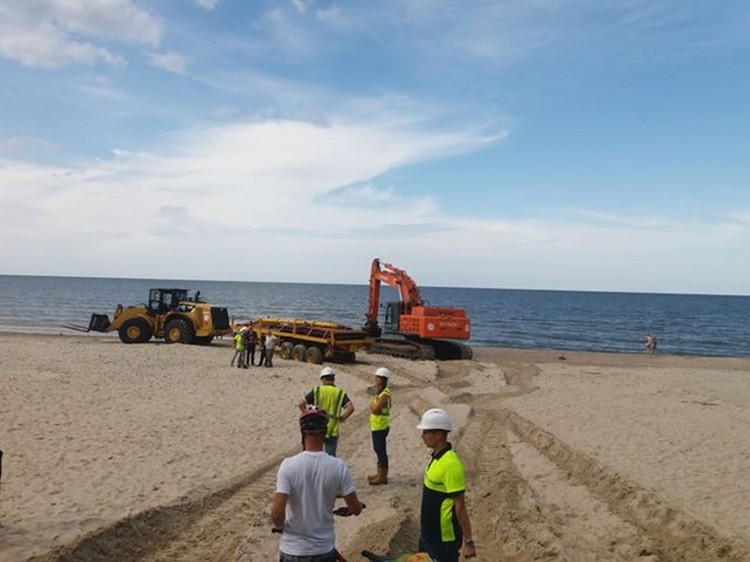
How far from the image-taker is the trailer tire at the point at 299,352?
2370 centimetres

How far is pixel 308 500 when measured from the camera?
167 inches

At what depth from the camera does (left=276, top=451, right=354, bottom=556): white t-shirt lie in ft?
13.9

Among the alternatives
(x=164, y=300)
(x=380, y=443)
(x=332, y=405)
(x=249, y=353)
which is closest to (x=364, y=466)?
(x=380, y=443)

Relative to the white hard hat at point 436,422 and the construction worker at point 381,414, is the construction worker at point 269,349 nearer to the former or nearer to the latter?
the construction worker at point 381,414

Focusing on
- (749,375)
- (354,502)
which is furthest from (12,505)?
(749,375)

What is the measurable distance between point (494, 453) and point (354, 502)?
7330 mm

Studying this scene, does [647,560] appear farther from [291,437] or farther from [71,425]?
[71,425]

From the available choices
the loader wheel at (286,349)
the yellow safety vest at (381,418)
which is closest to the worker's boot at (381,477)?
the yellow safety vest at (381,418)

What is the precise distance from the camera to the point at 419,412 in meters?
14.9

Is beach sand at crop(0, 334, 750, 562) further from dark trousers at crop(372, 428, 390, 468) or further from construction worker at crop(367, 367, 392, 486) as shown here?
construction worker at crop(367, 367, 392, 486)

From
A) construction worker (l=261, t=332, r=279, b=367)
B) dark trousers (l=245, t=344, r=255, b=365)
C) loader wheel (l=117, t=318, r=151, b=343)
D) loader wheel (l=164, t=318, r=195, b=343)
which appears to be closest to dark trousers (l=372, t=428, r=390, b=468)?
dark trousers (l=245, t=344, r=255, b=365)

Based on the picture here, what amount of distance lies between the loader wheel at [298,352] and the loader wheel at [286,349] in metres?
0.24

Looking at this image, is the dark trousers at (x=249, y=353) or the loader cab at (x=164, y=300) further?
the loader cab at (x=164, y=300)

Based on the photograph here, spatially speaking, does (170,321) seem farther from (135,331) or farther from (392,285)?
(392,285)
